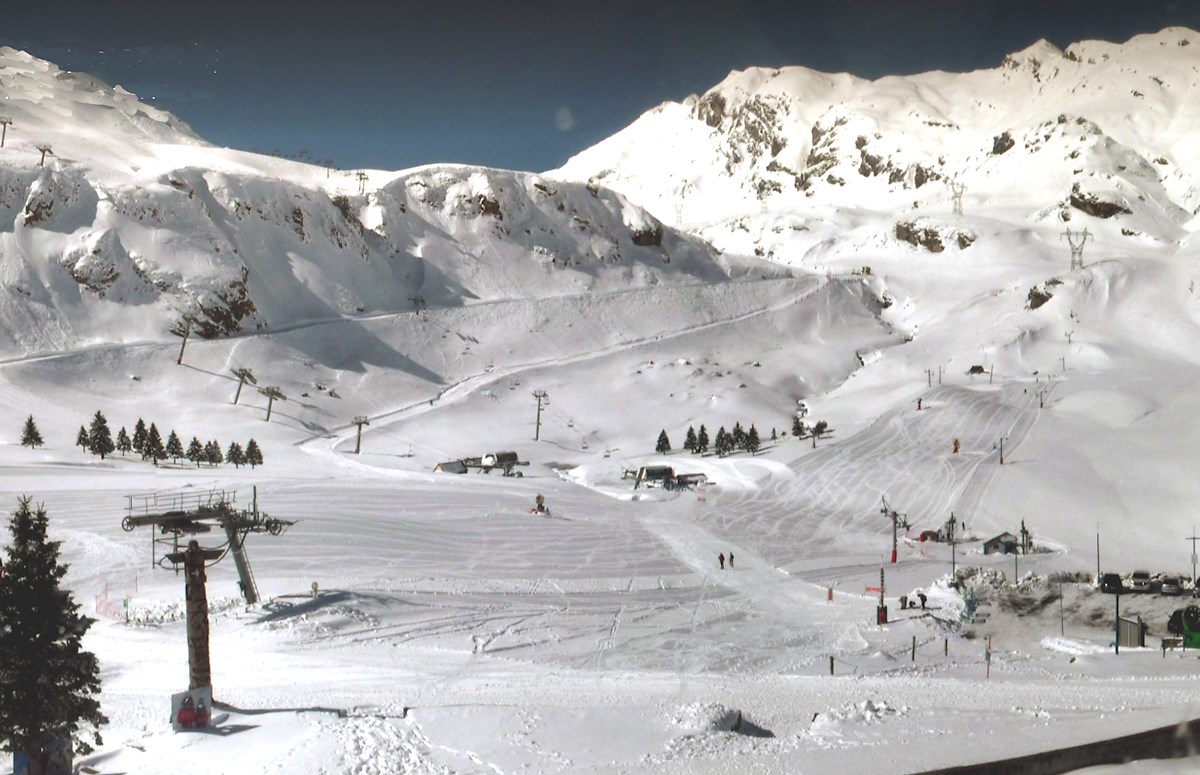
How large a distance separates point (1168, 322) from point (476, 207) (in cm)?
7893

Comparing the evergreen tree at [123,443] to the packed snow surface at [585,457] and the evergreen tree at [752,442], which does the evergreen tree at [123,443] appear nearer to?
the packed snow surface at [585,457]

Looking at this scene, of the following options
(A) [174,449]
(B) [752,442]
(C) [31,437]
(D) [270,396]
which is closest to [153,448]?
(A) [174,449]

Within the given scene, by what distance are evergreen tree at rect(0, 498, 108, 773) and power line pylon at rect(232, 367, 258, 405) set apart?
2515 inches

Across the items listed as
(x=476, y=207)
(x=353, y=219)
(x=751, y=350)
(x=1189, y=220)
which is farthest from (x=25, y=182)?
(x=1189, y=220)

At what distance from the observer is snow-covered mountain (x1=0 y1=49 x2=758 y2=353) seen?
85812 mm

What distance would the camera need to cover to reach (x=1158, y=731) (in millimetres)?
4051

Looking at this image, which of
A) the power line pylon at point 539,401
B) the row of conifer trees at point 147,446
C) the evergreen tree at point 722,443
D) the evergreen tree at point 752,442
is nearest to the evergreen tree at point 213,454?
the row of conifer trees at point 147,446

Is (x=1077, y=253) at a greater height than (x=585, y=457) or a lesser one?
greater

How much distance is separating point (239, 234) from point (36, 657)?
9000cm

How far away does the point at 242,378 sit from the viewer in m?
77.8

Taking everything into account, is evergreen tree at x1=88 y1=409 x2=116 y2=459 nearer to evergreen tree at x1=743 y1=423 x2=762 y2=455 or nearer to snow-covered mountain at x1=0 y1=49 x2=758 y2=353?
snow-covered mountain at x1=0 y1=49 x2=758 y2=353

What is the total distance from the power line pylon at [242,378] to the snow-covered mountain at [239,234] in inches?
347

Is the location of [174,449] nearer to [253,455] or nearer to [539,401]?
[253,455]

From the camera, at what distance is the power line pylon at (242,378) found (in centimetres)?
7681
